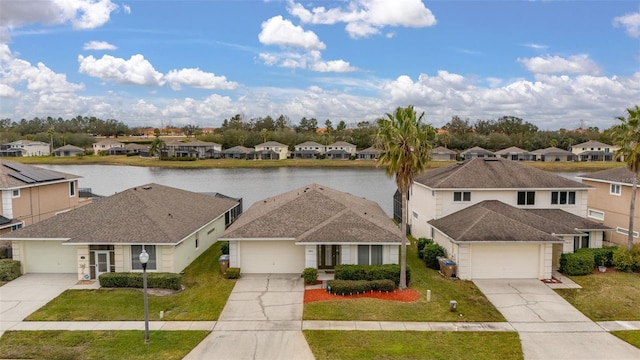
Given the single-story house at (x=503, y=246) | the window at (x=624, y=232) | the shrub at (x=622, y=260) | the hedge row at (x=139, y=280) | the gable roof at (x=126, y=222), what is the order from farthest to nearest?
the window at (x=624, y=232) < the shrub at (x=622, y=260) < the single-story house at (x=503, y=246) < the gable roof at (x=126, y=222) < the hedge row at (x=139, y=280)

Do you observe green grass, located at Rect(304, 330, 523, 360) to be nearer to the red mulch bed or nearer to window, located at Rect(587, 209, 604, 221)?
the red mulch bed

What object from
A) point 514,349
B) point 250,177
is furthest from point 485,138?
point 514,349

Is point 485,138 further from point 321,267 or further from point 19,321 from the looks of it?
point 19,321

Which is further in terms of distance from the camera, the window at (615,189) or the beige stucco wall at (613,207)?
the window at (615,189)

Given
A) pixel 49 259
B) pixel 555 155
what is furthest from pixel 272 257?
pixel 555 155

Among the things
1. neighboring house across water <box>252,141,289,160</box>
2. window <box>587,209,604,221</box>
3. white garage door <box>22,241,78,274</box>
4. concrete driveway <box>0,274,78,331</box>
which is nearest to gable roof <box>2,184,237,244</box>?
white garage door <box>22,241,78,274</box>

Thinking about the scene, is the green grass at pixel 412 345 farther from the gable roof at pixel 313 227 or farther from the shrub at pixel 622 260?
the shrub at pixel 622 260

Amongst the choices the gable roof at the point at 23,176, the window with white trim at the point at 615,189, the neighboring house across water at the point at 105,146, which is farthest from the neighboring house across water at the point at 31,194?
the neighboring house across water at the point at 105,146

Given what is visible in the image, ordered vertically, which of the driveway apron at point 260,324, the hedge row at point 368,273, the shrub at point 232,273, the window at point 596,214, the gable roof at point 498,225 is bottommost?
the driveway apron at point 260,324
